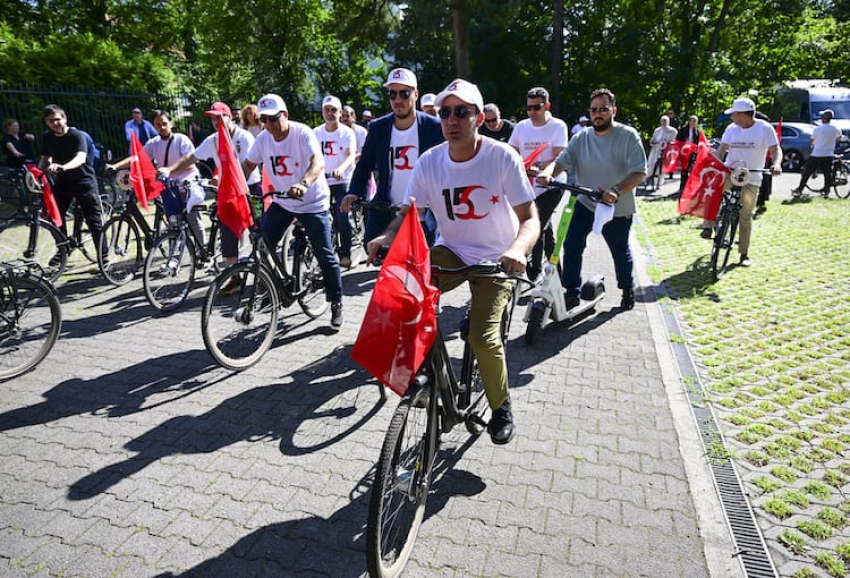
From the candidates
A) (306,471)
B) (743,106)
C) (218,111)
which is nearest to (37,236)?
(218,111)

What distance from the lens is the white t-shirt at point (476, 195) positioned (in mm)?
3273

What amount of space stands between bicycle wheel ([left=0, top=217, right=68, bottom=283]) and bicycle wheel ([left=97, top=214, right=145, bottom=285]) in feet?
2.09

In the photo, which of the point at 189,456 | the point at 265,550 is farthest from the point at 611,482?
the point at 189,456

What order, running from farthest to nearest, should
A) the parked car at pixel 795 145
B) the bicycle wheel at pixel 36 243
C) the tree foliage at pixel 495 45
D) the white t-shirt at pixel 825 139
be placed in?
the tree foliage at pixel 495 45, the parked car at pixel 795 145, the white t-shirt at pixel 825 139, the bicycle wheel at pixel 36 243

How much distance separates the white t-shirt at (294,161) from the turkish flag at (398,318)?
333 centimetres

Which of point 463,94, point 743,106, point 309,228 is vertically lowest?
point 309,228

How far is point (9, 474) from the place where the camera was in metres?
3.52

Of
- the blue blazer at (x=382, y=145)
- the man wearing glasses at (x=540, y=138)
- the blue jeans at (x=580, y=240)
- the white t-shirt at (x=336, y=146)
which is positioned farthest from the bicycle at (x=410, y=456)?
the white t-shirt at (x=336, y=146)

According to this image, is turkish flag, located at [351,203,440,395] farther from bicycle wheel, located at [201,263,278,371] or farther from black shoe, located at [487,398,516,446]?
bicycle wheel, located at [201,263,278,371]

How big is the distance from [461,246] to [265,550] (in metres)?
1.97

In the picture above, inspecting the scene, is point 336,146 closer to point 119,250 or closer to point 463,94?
point 119,250

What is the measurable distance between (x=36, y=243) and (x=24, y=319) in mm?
3634

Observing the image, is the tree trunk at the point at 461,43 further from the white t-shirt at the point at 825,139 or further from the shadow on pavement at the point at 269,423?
the shadow on pavement at the point at 269,423

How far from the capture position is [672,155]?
1520 cm
